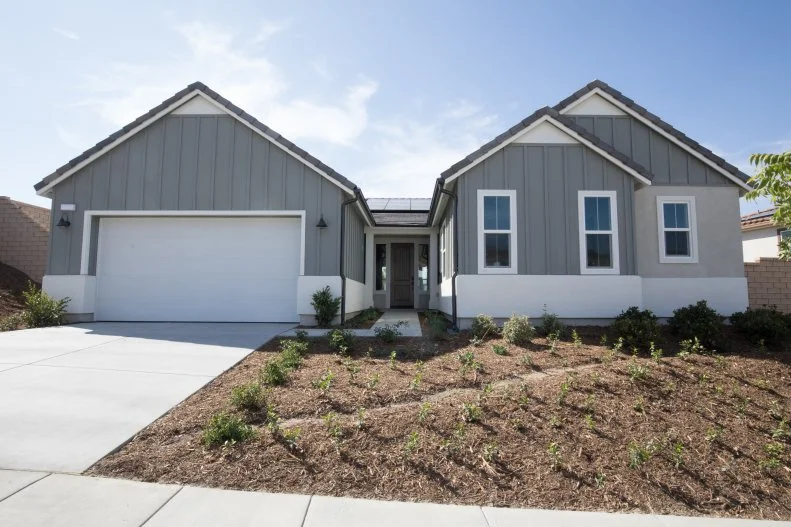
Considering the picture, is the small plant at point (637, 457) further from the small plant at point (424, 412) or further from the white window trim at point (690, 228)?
the white window trim at point (690, 228)

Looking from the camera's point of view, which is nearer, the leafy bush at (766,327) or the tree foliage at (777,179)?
the tree foliage at (777,179)

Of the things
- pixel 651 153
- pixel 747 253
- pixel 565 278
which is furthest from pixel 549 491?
pixel 747 253

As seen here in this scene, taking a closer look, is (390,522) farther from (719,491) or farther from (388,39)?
(388,39)

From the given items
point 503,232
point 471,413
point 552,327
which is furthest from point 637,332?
point 471,413

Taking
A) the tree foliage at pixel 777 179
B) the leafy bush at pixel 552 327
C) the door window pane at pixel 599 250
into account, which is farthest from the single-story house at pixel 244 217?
the tree foliage at pixel 777 179

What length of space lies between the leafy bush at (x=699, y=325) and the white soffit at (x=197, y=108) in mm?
10460

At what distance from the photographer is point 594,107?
1051 cm

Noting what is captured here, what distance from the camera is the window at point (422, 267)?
16312 millimetres

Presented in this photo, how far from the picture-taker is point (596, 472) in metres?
3.52

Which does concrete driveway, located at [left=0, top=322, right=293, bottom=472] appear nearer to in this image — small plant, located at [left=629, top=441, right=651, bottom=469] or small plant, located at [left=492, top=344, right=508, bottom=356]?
small plant, located at [left=492, top=344, right=508, bottom=356]

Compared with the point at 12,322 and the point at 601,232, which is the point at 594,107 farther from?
the point at 12,322

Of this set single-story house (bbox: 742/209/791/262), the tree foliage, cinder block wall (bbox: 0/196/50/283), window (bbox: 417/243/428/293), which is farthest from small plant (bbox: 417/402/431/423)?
single-story house (bbox: 742/209/791/262)

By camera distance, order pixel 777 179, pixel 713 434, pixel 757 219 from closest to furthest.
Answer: pixel 713 434, pixel 777 179, pixel 757 219

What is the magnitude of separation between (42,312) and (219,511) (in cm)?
920
